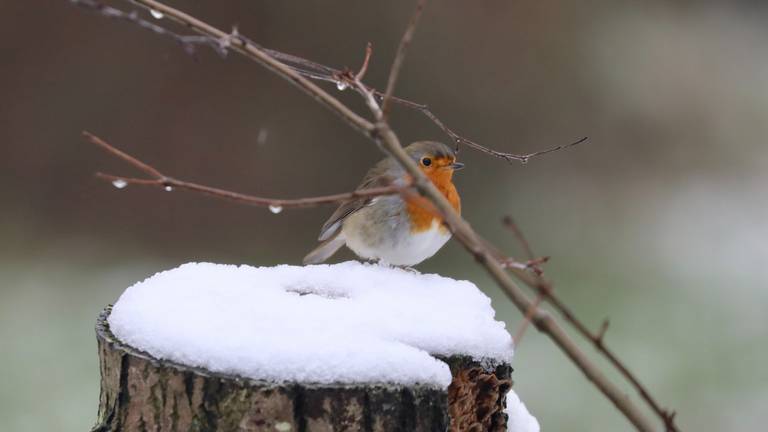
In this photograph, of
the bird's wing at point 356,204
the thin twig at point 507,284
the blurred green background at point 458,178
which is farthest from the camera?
the blurred green background at point 458,178

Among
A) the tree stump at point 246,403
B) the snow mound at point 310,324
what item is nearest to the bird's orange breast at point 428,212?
the snow mound at point 310,324

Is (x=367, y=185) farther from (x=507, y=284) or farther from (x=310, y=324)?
(x=507, y=284)

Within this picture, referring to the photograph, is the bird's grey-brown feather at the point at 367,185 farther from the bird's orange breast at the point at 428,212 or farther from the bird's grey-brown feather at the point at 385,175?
the bird's orange breast at the point at 428,212

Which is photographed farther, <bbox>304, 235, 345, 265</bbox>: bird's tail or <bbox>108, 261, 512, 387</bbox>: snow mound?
<bbox>304, 235, 345, 265</bbox>: bird's tail

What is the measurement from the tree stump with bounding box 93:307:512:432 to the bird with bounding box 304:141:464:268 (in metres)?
1.08

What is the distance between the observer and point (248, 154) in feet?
21.5

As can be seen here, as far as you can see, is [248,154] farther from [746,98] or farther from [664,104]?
[746,98]

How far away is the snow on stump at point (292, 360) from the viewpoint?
1.68 metres

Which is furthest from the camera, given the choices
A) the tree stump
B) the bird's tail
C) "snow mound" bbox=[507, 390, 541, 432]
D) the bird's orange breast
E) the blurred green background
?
the blurred green background

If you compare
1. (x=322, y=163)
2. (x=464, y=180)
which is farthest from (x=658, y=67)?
(x=322, y=163)

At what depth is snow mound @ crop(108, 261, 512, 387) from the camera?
5.59 ft

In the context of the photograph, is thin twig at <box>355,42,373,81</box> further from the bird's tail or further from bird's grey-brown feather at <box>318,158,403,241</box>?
the bird's tail

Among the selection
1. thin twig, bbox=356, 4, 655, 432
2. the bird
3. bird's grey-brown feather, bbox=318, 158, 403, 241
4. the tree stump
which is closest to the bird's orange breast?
the bird

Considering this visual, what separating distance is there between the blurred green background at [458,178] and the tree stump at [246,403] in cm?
336
